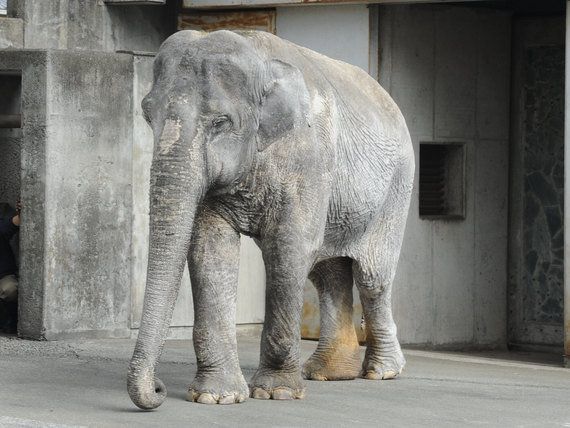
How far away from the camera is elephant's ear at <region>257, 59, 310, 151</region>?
10.2 meters

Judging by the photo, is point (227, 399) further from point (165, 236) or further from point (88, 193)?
point (88, 193)

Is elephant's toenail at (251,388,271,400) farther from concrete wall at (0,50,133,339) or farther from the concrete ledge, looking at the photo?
the concrete ledge

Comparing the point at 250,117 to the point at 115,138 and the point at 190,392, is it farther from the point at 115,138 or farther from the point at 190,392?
the point at 115,138

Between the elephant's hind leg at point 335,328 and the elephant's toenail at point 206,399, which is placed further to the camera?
the elephant's hind leg at point 335,328

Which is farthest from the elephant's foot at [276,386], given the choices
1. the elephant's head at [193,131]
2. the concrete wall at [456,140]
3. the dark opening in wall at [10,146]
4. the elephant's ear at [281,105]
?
the dark opening in wall at [10,146]

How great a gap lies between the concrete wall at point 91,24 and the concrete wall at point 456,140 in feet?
8.07

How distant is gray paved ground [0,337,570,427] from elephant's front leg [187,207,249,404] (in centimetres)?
15

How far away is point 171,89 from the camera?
9828 millimetres

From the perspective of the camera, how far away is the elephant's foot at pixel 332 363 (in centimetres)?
1189

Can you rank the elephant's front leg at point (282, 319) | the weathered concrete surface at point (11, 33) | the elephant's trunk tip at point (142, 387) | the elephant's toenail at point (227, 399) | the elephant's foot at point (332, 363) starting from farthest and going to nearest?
the weathered concrete surface at point (11, 33)
the elephant's foot at point (332, 363)
the elephant's front leg at point (282, 319)
the elephant's toenail at point (227, 399)
the elephant's trunk tip at point (142, 387)

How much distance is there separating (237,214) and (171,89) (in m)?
1.02

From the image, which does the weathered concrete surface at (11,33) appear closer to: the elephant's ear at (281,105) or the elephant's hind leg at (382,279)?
the elephant's hind leg at (382,279)

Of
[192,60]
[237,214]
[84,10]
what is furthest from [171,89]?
[84,10]

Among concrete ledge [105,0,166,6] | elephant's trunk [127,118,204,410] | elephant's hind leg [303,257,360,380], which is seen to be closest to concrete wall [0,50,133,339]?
concrete ledge [105,0,166,6]
